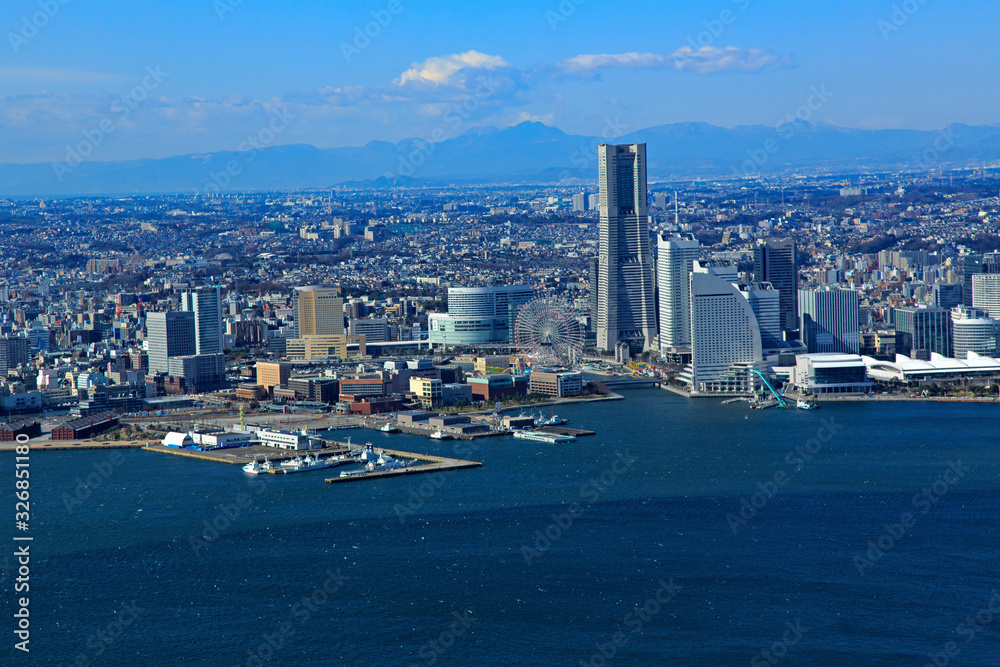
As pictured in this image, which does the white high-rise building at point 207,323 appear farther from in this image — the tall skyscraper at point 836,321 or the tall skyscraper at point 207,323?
the tall skyscraper at point 836,321

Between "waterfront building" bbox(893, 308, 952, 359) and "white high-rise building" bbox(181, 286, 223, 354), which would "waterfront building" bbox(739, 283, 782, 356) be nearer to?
"waterfront building" bbox(893, 308, 952, 359)

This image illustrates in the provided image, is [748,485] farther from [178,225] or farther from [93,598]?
[178,225]

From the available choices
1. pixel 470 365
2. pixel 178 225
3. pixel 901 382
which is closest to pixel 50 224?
pixel 178 225

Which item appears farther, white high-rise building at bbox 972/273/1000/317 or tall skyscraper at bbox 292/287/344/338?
tall skyscraper at bbox 292/287/344/338

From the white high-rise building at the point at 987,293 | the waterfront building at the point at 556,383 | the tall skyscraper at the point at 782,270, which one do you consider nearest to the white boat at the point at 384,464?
the waterfront building at the point at 556,383

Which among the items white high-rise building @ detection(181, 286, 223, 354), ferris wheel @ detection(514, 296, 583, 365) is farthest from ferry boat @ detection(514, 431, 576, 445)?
white high-rise building @ detection(181, 286, 223, 354)
